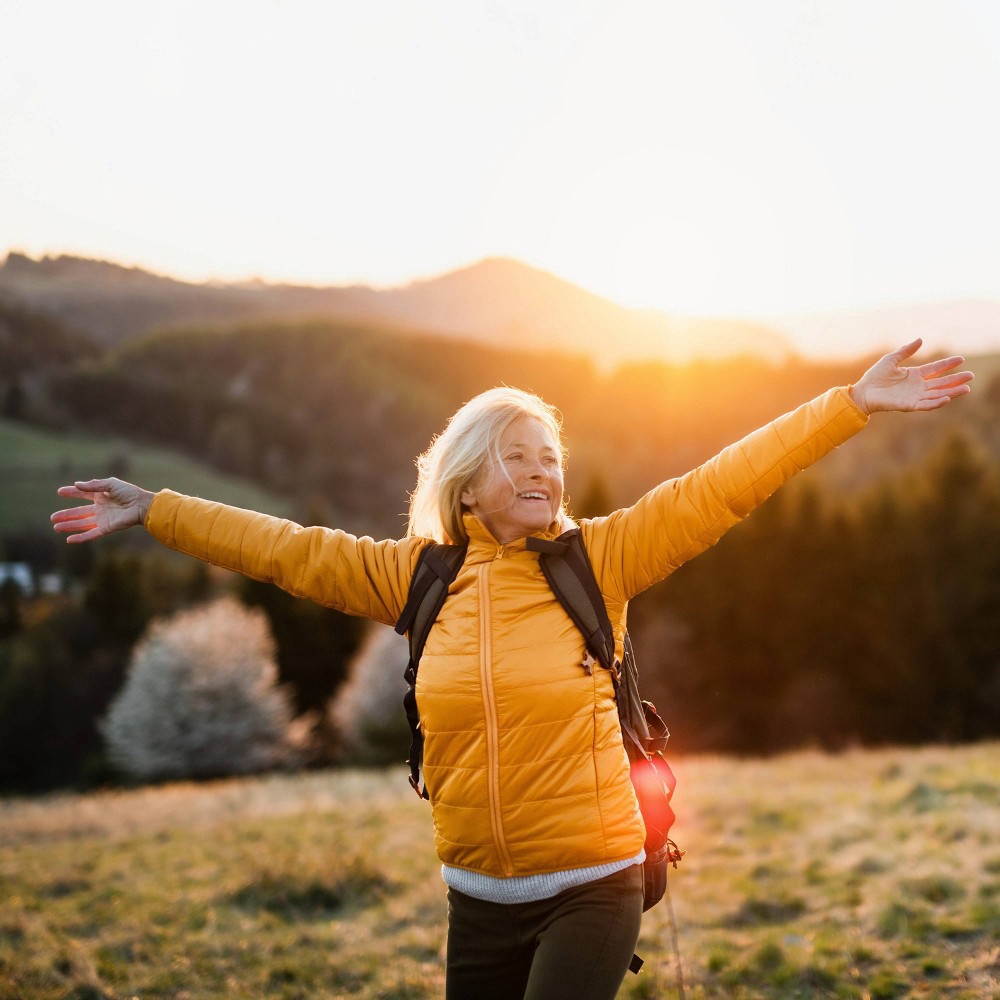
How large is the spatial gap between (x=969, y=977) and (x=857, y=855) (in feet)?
8.94

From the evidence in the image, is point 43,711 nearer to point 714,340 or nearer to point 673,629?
point 673,629

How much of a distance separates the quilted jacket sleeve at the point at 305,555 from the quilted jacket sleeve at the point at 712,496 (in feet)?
2.31

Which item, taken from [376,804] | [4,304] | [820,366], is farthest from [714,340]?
[376,804]

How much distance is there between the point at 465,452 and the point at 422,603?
0.51 metres

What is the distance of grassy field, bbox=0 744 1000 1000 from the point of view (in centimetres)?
501

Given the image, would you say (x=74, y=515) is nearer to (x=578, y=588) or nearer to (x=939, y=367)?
(x=578, y=588)

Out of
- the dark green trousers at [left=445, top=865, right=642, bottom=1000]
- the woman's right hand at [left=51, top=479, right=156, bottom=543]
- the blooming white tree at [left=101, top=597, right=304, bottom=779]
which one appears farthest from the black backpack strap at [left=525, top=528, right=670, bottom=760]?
the blooming white tree at [left=101, top=597, right=304, bottom=779]

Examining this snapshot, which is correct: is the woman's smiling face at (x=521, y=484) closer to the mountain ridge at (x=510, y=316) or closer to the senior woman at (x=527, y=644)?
the senior woman at (x=527, y=644)

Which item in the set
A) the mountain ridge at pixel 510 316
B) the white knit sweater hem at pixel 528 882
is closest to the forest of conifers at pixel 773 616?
the white knit sweater hem at pixel 528 882

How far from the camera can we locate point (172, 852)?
1002 centimetres

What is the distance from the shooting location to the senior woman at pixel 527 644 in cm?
284

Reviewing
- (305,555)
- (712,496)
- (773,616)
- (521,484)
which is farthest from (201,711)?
(712,496)

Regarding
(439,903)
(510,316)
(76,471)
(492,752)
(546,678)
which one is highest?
(510,316)

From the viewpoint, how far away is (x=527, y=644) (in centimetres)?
290
